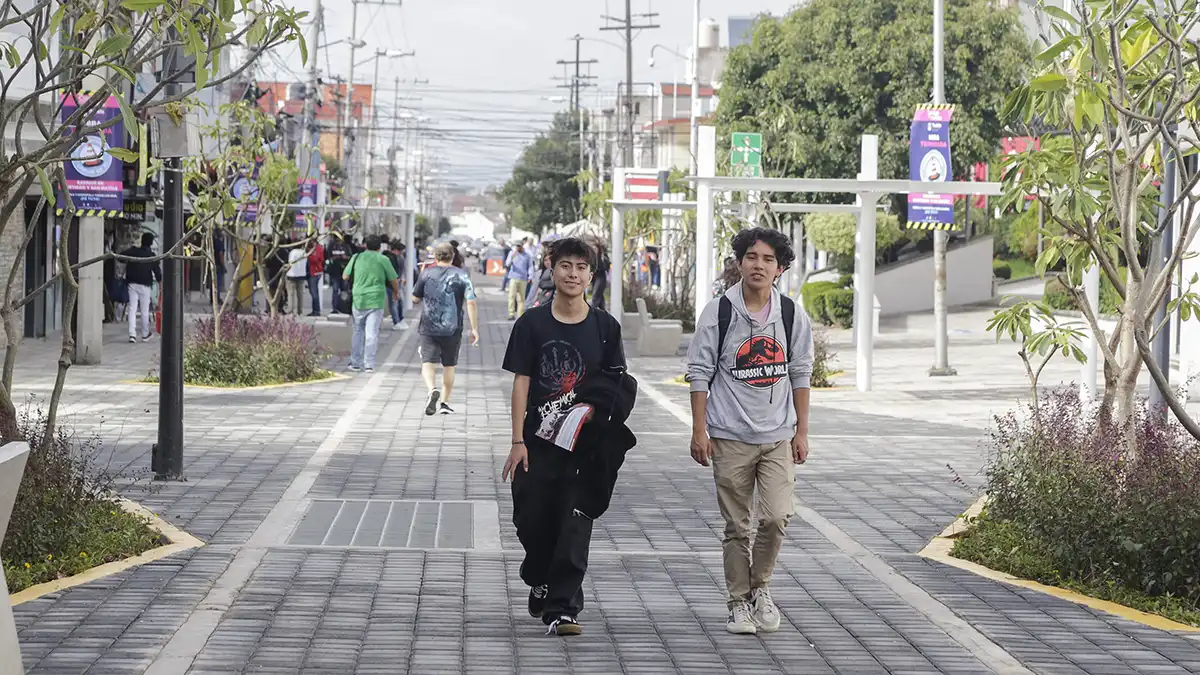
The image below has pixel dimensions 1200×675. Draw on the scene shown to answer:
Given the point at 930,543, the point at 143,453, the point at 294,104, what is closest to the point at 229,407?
the point at 143,453

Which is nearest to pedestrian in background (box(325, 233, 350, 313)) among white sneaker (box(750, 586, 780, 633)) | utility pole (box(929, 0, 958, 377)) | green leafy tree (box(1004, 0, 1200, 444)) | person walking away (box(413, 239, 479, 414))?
utility pole (box(929, 0, 958, 377))

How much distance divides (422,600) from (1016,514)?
3386 mm

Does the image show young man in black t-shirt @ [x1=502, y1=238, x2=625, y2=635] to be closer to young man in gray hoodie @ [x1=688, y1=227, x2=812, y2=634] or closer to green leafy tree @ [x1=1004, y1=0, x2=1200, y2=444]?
young man in gray hoodie @ [x1=688, y1=227, x2=812, y2=634]

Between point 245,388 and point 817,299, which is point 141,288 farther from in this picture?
point 817,299

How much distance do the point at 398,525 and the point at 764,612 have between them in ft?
11.1

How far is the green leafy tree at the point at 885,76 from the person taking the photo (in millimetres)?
37812

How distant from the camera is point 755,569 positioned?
738 centimetres

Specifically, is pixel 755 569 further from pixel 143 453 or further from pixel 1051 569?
pixel 143 453

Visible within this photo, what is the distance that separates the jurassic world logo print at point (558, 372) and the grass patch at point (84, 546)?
8.22 feet

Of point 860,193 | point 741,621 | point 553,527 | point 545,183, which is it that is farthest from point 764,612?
point 545,183

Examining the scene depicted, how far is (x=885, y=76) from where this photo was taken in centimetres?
3853

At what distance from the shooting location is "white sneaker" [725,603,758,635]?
7.28 m

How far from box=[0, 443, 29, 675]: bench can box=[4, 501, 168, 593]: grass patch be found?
2535 mm

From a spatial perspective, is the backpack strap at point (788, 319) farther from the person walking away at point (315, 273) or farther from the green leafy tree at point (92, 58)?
the person walking away at point (315, 273)
